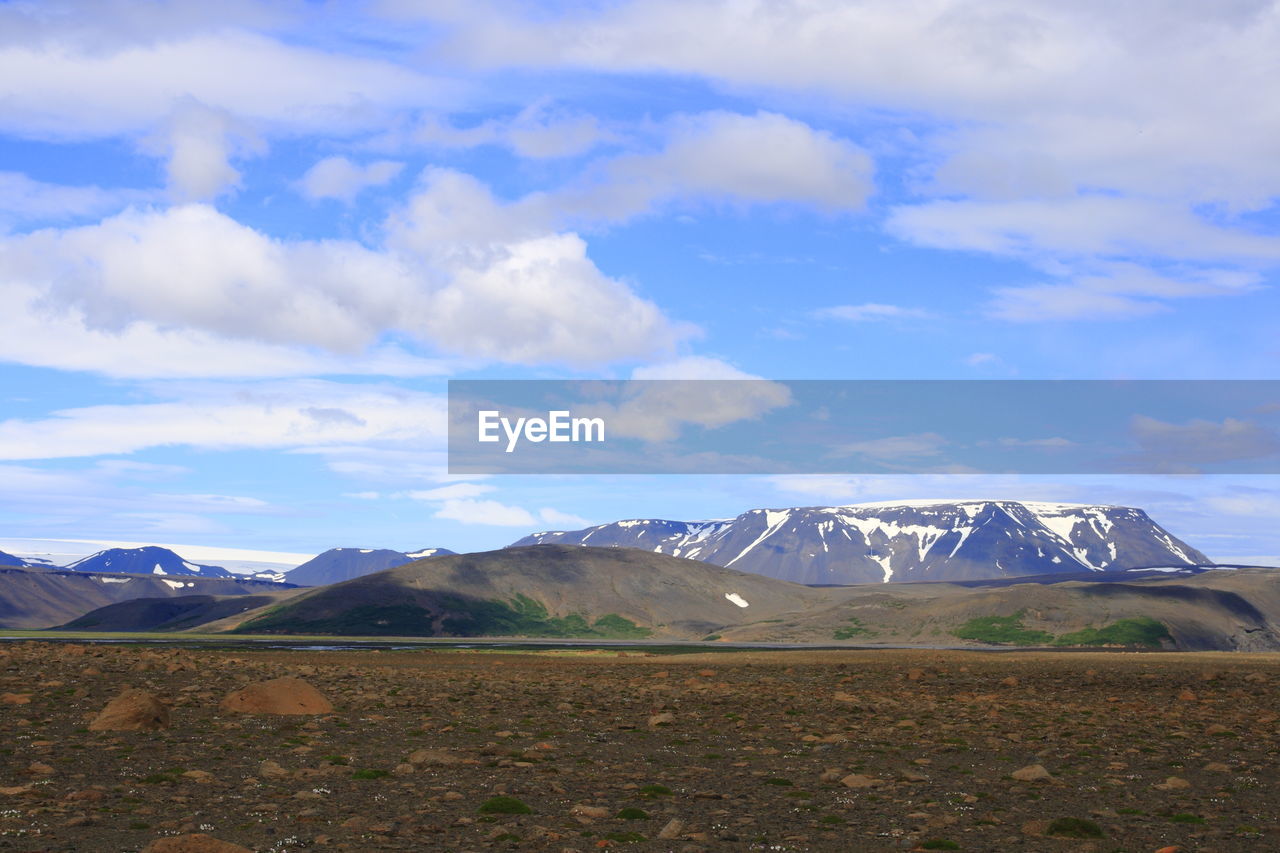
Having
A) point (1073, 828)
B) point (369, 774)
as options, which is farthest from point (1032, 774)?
point (369, 774)

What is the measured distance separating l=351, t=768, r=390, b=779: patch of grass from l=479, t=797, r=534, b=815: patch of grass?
4.50 m

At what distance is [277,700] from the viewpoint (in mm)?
38281

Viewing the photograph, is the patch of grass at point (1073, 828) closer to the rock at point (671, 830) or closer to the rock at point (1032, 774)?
the rock at point (1032, 774)

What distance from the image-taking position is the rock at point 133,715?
105 ft

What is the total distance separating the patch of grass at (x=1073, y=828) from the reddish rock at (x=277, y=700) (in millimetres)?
25873

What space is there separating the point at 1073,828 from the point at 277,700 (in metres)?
26.9

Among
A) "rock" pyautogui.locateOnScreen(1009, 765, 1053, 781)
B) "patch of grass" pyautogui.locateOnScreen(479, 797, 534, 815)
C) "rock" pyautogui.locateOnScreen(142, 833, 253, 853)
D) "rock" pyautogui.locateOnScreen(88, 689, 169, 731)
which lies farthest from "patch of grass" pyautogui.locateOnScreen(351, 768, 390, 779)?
"rock" pyautogui.locateOnScreen(1009, 765, 1053, 781)

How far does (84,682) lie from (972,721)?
113ft

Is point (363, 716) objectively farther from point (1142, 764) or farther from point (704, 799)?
point (1142, 764)

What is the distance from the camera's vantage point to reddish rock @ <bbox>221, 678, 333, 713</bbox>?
37.8m

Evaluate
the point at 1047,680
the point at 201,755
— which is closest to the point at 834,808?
the point at 201,755

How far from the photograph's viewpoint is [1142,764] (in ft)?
102

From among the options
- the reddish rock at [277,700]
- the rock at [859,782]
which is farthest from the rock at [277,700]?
the rock at [859,782]

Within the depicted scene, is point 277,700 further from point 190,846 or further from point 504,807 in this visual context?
point 190,846
